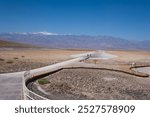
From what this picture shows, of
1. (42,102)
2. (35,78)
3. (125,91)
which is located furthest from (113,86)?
(42,102)

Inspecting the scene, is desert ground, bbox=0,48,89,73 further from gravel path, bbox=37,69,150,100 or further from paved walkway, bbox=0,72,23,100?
paved walkway, bbox=0,72,23,100

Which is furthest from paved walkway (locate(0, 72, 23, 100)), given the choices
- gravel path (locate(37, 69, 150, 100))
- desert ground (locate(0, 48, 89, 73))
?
desert ground (locate(0, 48, 89, 73))

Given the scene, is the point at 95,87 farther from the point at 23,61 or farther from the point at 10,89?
the point at 23,61

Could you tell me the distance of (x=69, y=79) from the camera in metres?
27.5

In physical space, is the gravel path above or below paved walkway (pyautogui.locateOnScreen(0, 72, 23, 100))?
below

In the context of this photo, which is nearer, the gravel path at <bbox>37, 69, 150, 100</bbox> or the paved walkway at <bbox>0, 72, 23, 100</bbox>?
the paved walkway at <bbox>0, 72, 23, 100</bbox>

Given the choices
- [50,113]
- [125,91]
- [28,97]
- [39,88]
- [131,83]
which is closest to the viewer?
[50,113]

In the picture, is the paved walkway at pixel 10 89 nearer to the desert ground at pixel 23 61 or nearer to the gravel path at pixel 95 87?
the gravel path at pixel 95 87

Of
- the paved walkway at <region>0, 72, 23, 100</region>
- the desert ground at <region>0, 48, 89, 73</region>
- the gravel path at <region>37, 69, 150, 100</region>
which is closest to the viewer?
the paved walkway at <region>0, 72, 23, 100</region>

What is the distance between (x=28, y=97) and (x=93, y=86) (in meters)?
11.2

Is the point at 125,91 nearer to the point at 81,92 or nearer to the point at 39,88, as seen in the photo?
the point at 81,92

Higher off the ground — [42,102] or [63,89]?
[42,102]

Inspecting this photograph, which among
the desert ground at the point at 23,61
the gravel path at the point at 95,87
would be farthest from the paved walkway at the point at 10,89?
the desert ground at the point at 23,61

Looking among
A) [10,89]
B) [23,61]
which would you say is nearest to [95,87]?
[10,89]
